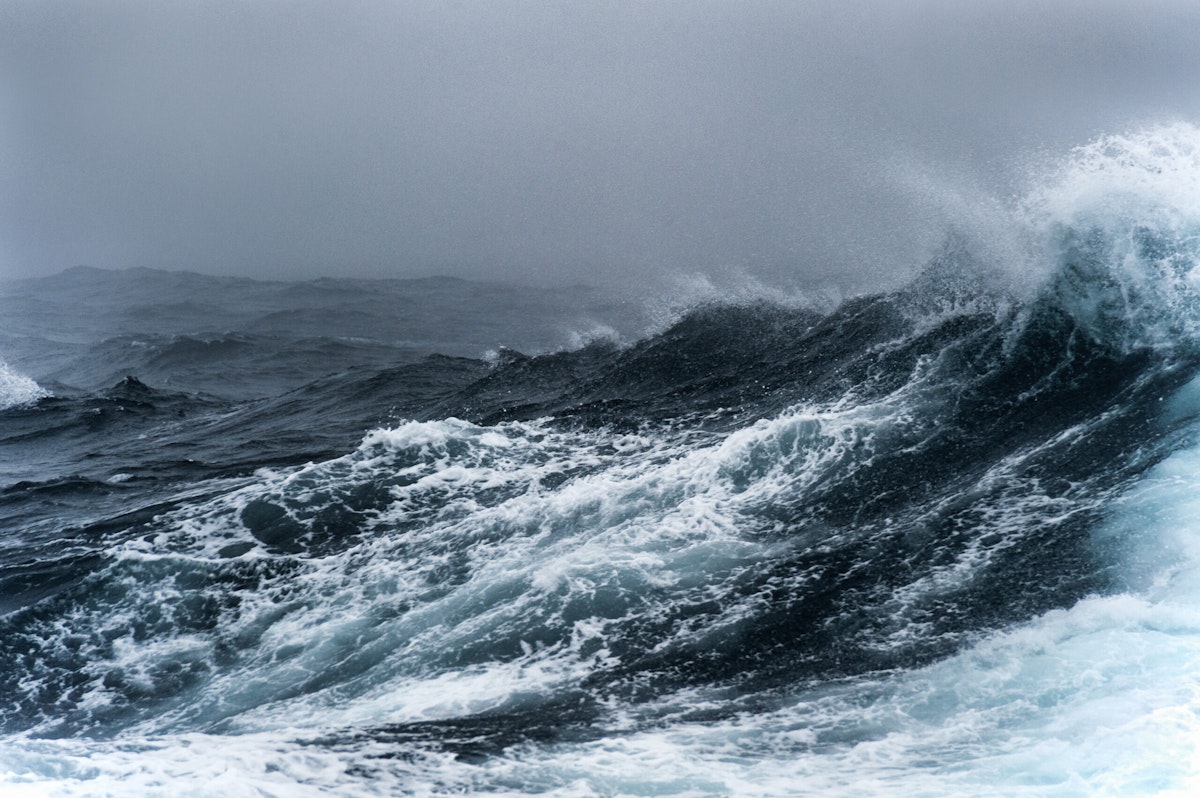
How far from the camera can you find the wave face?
7.07 metres

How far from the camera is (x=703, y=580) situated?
995 centimetres

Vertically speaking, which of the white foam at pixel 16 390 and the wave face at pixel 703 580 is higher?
the white foam at pixel 16 390

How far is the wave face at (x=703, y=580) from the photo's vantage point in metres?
7.07

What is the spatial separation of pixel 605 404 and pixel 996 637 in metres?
10.5

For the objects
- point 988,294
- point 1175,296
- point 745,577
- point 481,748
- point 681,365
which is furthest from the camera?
point 681,365

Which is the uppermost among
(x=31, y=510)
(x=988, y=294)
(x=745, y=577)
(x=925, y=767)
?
(x=988, y=294)

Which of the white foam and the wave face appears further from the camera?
the white foam

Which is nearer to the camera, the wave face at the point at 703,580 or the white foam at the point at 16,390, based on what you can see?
the wave face at the point at 703,580

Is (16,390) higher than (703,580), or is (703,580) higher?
(16,390)

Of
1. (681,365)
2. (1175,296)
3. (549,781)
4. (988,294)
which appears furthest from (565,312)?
(549,781)

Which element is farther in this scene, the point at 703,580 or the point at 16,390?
the point at 16,390

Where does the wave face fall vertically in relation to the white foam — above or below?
below

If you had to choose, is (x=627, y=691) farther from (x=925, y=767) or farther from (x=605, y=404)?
(x=605, y=404)

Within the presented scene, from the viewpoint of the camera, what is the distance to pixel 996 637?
813 cm
